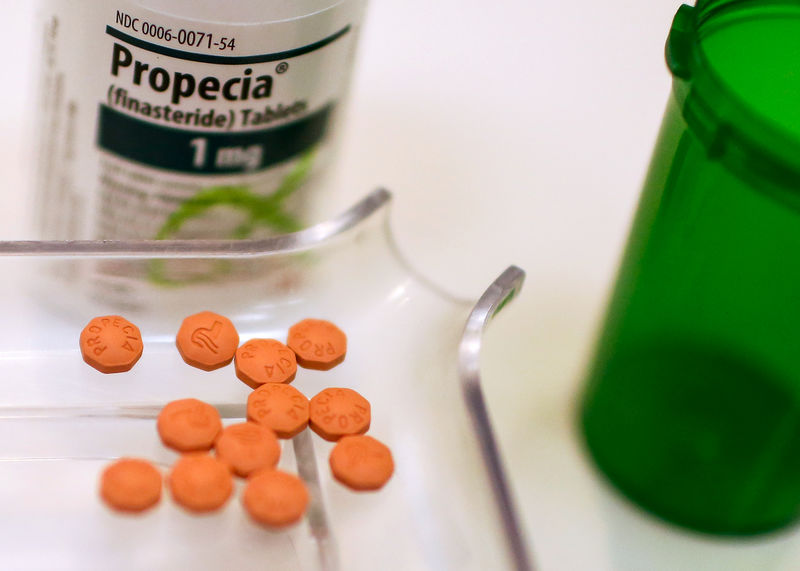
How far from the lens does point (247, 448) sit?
337 millimetres

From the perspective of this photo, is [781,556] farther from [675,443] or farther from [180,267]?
[180,267]

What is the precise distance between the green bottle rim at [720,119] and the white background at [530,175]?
157 millimetres

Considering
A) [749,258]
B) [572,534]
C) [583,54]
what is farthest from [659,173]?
[583,54]

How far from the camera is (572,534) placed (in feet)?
1.36

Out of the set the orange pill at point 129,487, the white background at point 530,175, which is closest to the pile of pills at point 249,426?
the orange pill at point 129,487

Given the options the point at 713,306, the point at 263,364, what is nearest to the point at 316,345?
the point at 263,364

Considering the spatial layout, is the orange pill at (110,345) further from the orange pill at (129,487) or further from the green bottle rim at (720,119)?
the green bottle rim at (720,119)

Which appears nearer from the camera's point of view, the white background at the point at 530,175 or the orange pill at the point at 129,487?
the orange pill at the point at 129,487

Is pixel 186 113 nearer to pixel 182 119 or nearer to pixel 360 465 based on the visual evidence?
pixel 182 119

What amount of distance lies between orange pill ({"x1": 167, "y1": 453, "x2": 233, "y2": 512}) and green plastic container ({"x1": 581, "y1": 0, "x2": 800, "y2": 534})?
0.18 metres

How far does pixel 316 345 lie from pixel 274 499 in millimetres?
74

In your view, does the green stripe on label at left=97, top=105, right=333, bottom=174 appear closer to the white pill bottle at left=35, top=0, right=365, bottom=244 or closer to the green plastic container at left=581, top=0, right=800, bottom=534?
the white pill bottle at left=35, top=0, right=365, bottom=244

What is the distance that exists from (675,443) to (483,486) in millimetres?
120

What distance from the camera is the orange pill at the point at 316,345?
0.38 meters
